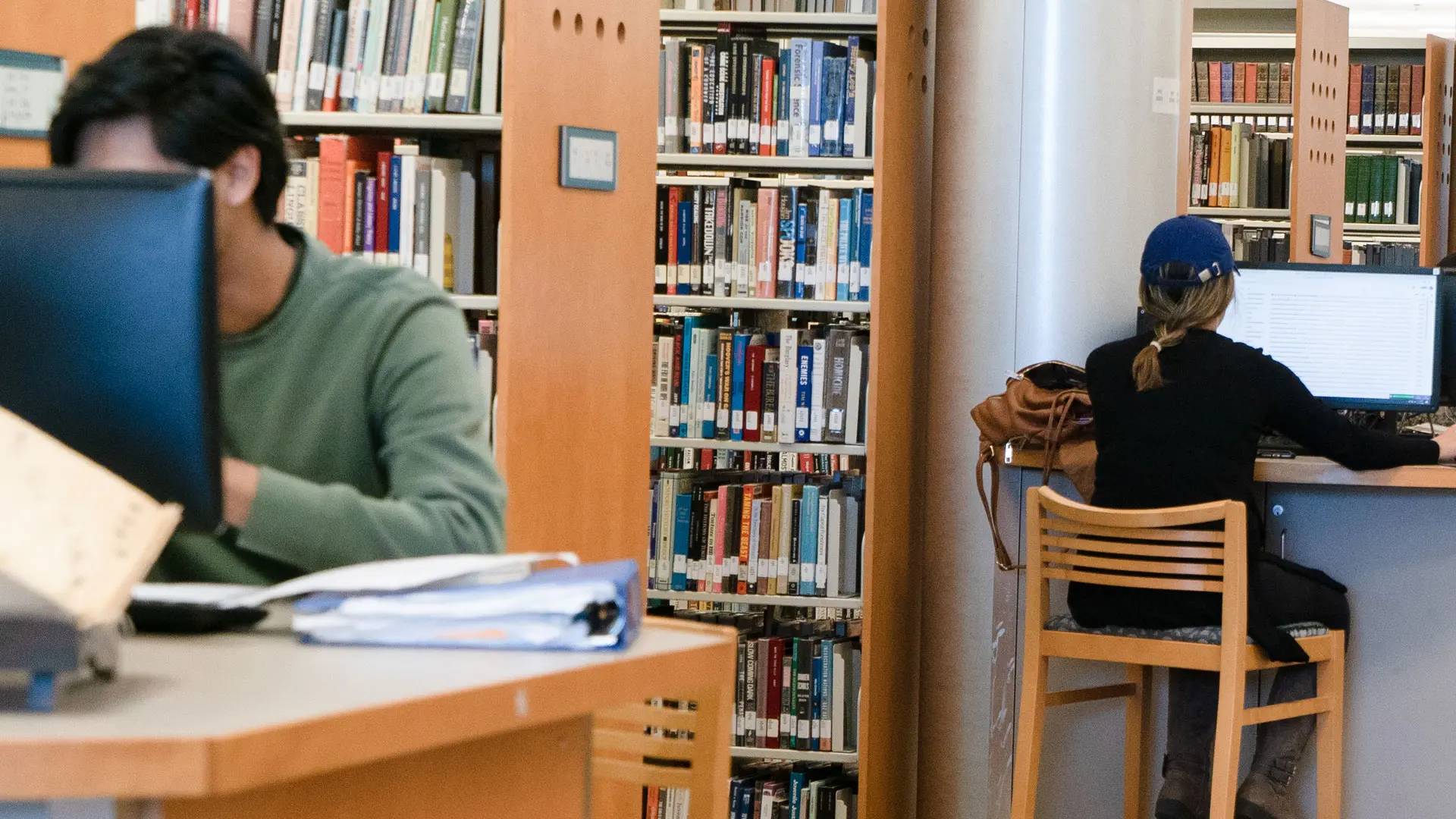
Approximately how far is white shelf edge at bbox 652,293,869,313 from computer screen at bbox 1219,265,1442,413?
0.89 metres

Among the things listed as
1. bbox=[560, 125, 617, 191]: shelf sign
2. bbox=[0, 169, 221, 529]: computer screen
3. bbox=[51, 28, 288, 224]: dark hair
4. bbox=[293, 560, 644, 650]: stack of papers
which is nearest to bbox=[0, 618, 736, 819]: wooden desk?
bbox=[293, 560, 644, 650]: stack of papers

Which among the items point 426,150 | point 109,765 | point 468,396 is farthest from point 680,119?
point 109,765

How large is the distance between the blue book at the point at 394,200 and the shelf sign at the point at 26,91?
765mm

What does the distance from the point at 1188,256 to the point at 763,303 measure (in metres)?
1.12

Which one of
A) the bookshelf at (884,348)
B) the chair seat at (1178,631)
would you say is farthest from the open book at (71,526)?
the bookshelf at (884,348)

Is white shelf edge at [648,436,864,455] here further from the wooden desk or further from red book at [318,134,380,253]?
the wooden desk

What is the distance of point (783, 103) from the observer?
401 centimetres

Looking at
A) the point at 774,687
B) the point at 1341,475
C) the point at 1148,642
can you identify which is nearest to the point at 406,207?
the point at 774,687

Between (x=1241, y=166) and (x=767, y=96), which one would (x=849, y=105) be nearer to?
(x=767, y=96)

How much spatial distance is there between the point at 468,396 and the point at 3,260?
528mm

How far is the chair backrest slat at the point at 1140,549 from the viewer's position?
9.66 ft

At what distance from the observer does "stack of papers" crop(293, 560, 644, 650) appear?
3.74 feet

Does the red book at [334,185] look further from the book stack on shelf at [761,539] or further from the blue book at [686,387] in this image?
the book stack on shelf at [761,539]

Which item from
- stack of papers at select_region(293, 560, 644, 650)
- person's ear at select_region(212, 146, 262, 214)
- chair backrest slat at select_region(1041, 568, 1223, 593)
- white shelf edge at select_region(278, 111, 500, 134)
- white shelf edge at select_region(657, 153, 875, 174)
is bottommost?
chair backrest slat at select_region(1041, 568, 1223, 593)
